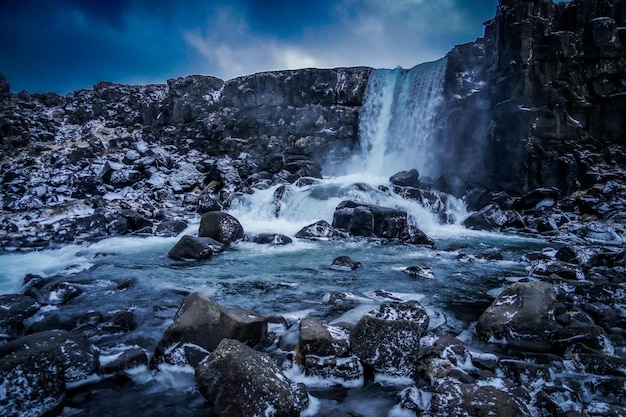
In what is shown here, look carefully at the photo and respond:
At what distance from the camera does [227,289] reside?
765 cm

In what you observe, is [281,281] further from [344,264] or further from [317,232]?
[317,232]

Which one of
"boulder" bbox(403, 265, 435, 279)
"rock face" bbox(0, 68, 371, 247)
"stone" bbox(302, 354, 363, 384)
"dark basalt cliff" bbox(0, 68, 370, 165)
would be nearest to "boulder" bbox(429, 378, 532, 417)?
"stone" bbox(302, 354, 363, 384)

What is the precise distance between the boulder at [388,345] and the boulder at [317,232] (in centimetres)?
957

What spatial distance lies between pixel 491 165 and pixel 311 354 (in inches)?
754

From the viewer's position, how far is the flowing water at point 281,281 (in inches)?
148

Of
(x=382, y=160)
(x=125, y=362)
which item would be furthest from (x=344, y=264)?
(x=382, y=160)

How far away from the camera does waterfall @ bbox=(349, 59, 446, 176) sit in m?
23.6

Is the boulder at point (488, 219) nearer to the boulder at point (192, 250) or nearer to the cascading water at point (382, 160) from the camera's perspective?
the cascading water at point (382, 160)

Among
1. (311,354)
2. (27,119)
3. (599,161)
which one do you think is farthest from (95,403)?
(27,119)

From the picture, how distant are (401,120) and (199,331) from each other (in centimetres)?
2384

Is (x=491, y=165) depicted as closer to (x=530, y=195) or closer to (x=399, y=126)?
(x=530, y=195)

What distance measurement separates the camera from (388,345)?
407 centimetres

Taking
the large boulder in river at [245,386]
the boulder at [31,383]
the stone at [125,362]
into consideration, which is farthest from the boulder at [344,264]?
the boulder at [31,383]

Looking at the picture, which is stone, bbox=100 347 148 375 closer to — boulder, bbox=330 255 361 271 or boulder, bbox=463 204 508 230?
boulder, bbox=330 255 361 271
